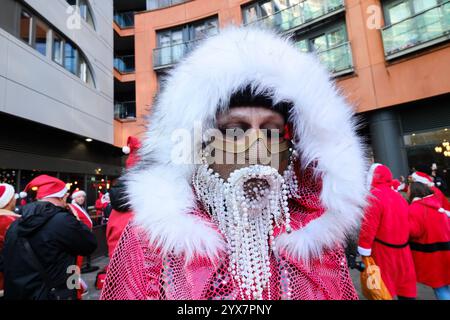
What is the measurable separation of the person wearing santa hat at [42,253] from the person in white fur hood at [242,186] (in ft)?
4.33

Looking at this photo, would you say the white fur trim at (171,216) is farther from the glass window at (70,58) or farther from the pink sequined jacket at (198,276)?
the glass window at (70,58)

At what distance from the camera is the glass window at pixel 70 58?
9431 mm

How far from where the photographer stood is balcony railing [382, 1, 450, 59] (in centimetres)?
709

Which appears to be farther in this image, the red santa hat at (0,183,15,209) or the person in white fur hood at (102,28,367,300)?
the red santa hat at (0,183,15,209)

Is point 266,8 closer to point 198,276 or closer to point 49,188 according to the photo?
point 49,188

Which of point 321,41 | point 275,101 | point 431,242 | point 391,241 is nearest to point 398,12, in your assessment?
point 321,41

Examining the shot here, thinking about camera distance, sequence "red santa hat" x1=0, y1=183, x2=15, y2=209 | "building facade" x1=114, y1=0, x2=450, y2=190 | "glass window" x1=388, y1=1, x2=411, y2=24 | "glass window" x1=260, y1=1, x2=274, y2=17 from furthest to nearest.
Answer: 1. "glass window" x1=260, y1=1, x2=274, y2=17
2. "glass window" x1=388, y1=1, x2=411, y2=24
3. "building facade" x1=114, y1=0, x2=450, y2=190
4. "red santa hat" x1=0, y1=183, x2=15, y2=209

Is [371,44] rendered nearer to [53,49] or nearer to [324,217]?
[324,217]

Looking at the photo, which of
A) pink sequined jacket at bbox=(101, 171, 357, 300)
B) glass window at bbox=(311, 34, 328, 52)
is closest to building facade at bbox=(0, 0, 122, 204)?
pink sequined jacket at bbox=(101, 171, 357, 300)

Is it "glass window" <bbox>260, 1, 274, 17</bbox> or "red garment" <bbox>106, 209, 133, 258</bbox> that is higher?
"glass window" <bbox>260, 1, 274, 17</bbox>

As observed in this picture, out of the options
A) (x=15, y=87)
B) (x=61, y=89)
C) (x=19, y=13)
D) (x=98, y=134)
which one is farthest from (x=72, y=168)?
(x=19, y=13)

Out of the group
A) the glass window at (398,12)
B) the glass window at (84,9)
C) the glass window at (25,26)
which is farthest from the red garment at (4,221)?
the glass window at (398,12)

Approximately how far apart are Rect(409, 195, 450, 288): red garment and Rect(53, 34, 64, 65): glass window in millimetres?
10205

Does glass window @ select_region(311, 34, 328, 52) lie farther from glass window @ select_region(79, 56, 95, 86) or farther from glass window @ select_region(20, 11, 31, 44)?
glass window @ select_region(20, 11, 31, 44)
